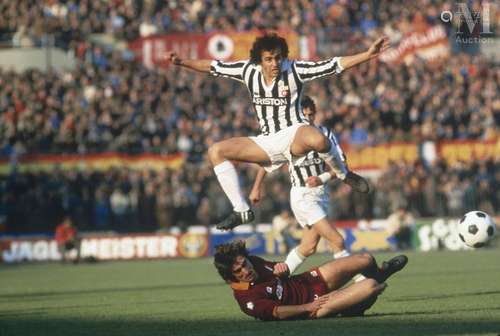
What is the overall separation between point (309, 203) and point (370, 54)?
2910mm

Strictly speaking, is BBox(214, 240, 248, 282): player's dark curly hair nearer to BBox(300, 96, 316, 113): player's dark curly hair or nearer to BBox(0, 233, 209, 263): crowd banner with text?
BBox(300, 96, 316, 113): player's dark curly hair

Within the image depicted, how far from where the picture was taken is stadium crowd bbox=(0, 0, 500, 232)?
31500 mm

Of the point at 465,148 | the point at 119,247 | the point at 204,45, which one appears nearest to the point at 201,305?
the point at 119,247

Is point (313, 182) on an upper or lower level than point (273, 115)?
lower

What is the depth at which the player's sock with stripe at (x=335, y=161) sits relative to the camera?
13.0 metres

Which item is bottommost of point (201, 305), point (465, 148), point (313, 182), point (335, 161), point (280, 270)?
point (201, 305)

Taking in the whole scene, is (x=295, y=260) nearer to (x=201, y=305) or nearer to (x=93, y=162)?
(x=201, y=305)

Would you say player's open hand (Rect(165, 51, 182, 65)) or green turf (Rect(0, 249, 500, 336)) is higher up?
player's open hand (Rect(165, 51, 182, 65))

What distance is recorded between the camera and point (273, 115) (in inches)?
535

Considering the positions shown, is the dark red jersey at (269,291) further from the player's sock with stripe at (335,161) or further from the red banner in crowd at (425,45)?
the red banner in crowd at (425,45)

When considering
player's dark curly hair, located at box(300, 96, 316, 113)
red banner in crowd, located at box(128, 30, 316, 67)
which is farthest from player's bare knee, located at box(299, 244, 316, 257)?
red banner in crowd, located at box(128, 30, 316, 67)

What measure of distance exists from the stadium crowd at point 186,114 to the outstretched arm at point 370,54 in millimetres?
18331

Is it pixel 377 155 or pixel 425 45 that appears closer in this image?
pixel 377 155

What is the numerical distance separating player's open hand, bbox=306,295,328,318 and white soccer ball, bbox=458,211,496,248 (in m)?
3.92
